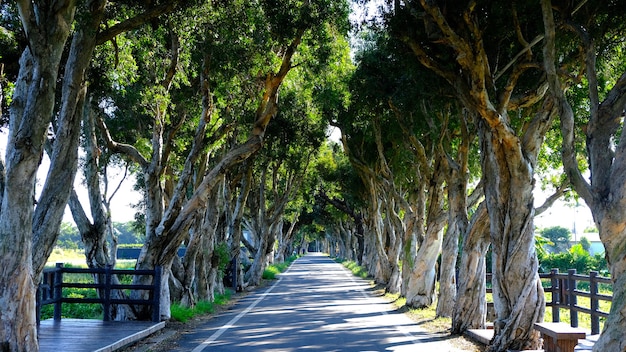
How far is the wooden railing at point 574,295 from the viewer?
12359 millimetres

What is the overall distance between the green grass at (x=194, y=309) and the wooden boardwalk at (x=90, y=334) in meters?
1.67

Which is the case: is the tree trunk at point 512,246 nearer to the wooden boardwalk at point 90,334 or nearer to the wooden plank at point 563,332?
the wooden plank at point 563,332

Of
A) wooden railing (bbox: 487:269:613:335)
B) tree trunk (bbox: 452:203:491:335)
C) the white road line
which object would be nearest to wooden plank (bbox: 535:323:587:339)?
wooden railing (bbox: 487:269:613:335)

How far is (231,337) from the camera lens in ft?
43.1

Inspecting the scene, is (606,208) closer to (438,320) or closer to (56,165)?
(56,165)

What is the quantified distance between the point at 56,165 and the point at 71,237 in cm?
16576

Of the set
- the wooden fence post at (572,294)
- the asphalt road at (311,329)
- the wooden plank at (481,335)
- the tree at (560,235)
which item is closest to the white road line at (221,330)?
the asphalt road at (311,329)

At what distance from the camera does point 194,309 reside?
18062 millimetres

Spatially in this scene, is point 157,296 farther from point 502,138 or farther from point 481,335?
point 502,138

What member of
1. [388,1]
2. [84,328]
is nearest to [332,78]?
[388,1]

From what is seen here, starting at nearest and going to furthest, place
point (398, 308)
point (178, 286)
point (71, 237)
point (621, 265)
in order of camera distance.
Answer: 1. point (621, 265)
2. point (178, 286)
3. point (398, 308)
4. point (71, 237)

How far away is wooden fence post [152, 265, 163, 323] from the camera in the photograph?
14.4 meters

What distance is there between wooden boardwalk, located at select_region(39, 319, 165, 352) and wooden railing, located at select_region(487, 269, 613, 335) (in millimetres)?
8590

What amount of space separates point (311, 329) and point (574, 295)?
226 inches
